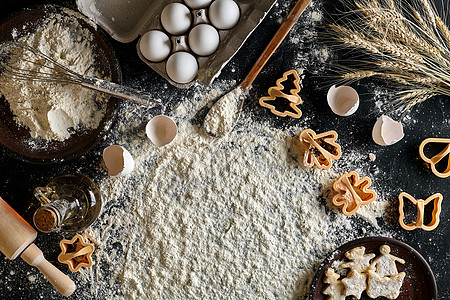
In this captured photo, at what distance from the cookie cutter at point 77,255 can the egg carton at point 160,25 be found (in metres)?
0.56

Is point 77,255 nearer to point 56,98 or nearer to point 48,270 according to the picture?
point 48,270

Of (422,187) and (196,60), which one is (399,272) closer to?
(422,187)

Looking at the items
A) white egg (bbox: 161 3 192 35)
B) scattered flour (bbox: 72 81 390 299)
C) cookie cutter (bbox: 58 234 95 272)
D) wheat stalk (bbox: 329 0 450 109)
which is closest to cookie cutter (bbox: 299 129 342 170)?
scattered flour (bbox: 72 81 390 299)

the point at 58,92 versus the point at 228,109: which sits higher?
the point at 228,109

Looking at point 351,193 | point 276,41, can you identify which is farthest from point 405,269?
point 276,41

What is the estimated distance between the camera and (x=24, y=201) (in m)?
1.30

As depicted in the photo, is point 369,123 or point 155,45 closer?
point 155,45

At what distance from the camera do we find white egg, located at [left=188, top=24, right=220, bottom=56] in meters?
1.15

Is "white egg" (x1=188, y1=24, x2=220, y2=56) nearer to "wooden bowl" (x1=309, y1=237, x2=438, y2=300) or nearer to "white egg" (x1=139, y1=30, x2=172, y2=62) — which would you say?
"white egg" (x1=139, y1=30, x2=172, y2=62)

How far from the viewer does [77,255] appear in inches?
48.6

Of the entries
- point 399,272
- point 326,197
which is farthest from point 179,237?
point 399,272

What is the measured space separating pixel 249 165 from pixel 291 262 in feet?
1.06

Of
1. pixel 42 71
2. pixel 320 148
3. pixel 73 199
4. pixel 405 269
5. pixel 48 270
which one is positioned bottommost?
pixel 48 270

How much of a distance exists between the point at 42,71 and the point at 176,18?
0.42 meters
